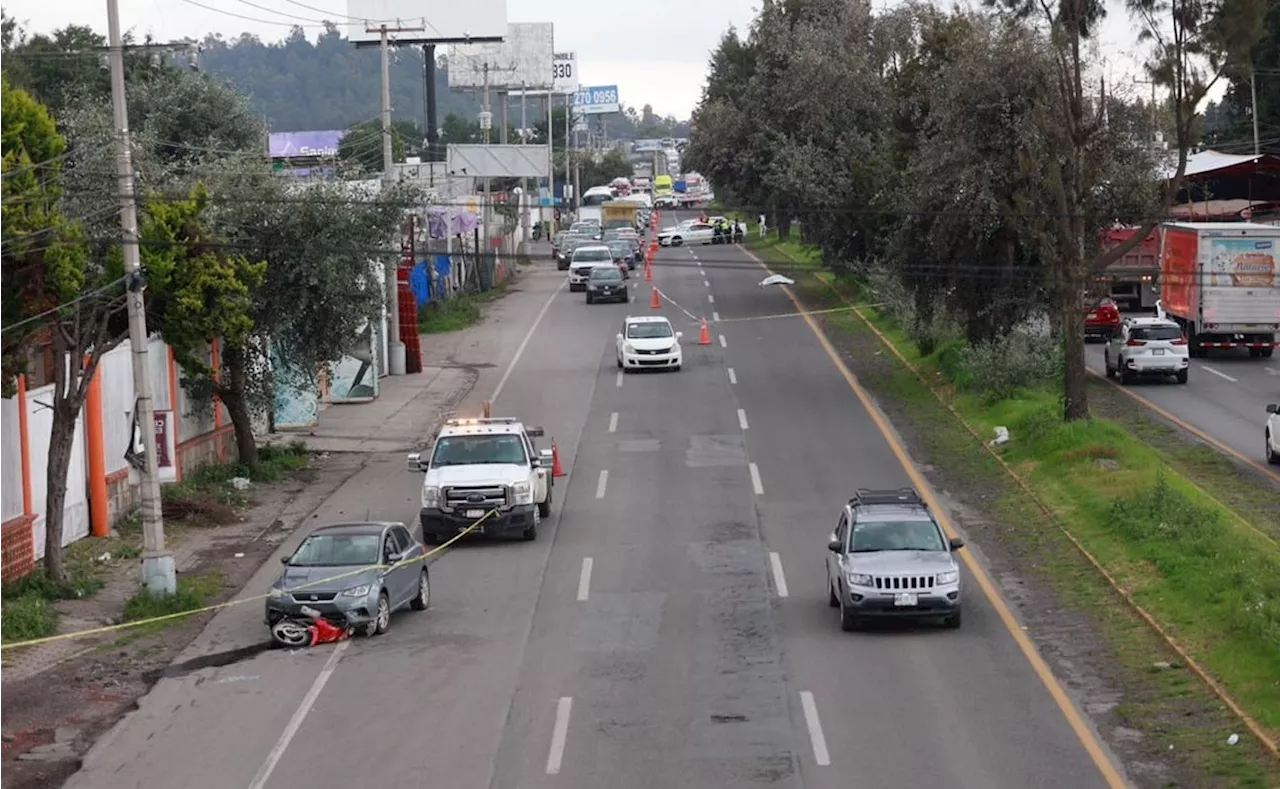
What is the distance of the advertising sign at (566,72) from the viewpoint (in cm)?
18112

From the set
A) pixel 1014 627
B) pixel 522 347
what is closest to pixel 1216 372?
pixel 522 347

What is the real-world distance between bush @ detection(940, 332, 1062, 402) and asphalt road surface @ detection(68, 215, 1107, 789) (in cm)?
688

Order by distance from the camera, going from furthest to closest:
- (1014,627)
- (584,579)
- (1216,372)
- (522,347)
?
(522,347)
(1216,372)
(584,579)
(1014,627)

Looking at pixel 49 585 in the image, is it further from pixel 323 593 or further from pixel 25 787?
pixel 25 787

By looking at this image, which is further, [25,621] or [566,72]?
[566,72]

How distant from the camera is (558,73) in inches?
7190

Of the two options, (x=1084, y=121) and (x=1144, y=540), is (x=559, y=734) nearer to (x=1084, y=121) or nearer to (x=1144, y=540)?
(x=1144, y=540)

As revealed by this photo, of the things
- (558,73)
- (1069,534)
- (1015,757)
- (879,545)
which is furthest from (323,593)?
(558,73)

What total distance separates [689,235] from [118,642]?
81805 mm

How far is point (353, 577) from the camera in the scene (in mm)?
21891

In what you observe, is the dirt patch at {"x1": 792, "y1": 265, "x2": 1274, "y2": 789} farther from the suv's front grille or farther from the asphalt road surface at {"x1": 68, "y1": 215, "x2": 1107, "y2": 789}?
the suv's front grille

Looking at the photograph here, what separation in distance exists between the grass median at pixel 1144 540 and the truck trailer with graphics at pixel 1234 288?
678 cm

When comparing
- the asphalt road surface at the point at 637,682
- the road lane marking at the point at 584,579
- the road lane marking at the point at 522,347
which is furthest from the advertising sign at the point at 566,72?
the road lane marking at the point at 584,579

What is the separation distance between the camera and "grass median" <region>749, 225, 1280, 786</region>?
17391 millimetres
